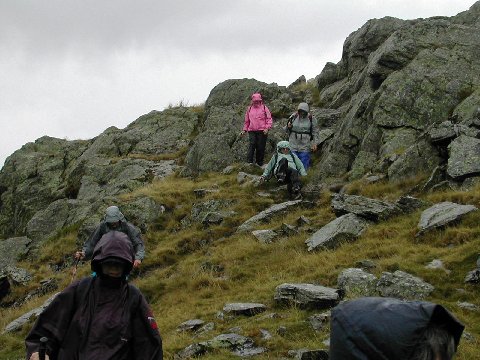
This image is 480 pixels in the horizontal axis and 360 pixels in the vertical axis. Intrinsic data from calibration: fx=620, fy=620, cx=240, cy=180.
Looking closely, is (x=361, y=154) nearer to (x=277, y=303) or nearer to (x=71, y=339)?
(x=277, y=303)

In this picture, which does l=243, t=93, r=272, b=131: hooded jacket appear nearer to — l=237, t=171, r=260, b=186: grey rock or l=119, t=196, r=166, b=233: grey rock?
l=237, t=171, r=260, b=186: grey rock

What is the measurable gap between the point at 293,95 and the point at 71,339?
3335 centimetres

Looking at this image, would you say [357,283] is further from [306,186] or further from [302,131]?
[302,131]

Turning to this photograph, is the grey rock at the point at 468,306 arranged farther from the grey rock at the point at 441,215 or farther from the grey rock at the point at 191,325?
the grey rock at the point at 191,325

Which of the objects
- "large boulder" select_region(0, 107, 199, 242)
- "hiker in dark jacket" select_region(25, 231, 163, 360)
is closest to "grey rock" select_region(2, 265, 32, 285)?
"large boulder" select_region(0, 107, 199, 242)

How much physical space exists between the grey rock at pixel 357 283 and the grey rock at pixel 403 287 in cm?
18

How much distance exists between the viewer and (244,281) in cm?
1622

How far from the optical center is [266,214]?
68.5ft

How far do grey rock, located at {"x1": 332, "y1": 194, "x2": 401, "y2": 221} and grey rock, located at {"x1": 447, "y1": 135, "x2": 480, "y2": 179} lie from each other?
2.52 meters

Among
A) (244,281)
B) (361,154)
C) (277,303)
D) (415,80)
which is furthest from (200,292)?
(415,80)

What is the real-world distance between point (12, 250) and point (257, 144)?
38.6 ft

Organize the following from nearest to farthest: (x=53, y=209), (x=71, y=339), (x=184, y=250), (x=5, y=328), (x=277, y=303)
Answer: (x=71, y=339)
(x=277, y=303)
(x=5, y=328)
(x=184, y=250)
(x=53, y=209)

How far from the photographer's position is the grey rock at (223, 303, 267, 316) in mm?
13359

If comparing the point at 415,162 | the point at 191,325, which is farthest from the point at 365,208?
the point at 191,325
